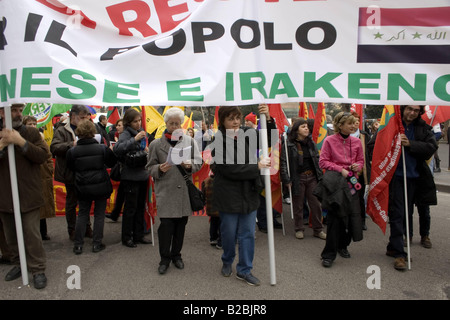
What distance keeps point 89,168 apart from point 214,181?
182 cm

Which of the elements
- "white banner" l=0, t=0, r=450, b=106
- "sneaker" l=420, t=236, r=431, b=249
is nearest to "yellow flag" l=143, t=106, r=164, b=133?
"white banner" l=0, t=0, r=450, b=106

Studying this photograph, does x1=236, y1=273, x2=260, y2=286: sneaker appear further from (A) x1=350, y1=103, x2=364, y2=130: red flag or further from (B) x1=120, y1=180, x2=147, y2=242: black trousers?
(A) x1=350, y1=103, x2=364, y2=130: red flag

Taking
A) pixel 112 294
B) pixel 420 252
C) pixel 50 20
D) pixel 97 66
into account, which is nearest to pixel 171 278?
pixel 112 294

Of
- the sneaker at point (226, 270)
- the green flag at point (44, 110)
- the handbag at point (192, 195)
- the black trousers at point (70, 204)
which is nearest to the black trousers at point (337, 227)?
the sneaker at point (226, 270)

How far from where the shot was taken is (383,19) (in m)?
3.26

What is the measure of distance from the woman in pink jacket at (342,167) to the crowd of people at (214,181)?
1cm

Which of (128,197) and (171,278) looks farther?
(128,197)

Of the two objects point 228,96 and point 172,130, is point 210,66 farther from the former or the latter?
point 172,130

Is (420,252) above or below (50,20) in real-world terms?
below

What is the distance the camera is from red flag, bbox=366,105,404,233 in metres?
4.04

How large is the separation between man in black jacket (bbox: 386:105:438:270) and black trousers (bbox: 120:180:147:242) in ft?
10.6

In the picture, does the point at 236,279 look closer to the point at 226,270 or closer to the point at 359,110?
the point at 226,270

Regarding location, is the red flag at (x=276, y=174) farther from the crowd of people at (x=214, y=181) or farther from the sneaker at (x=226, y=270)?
the sneaker at (x=226, y=270)

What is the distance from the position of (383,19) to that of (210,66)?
1.67 meters
